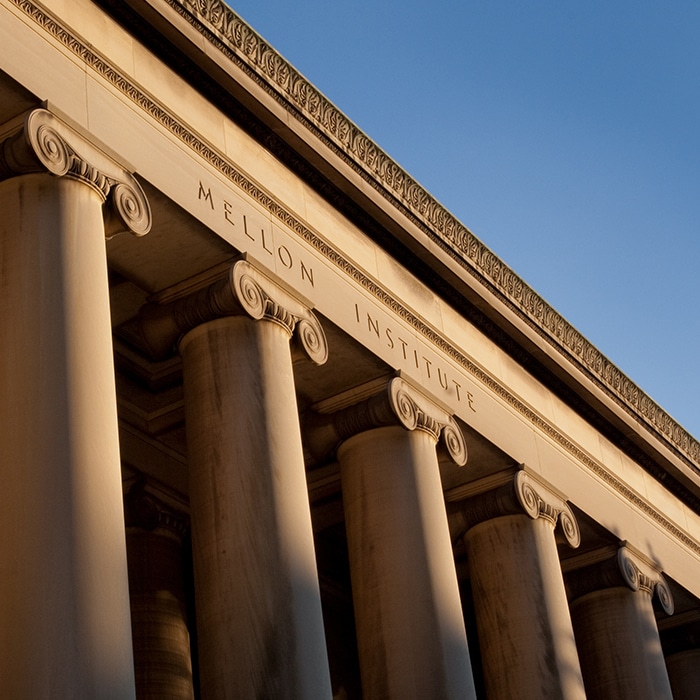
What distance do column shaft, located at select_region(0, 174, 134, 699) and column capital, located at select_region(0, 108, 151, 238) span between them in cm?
37

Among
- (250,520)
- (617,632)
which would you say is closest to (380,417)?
(250,520)

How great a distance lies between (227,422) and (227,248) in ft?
18.1

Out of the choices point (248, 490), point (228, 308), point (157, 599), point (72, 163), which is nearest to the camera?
point (72, 163)

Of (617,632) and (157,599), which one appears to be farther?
(617,632)

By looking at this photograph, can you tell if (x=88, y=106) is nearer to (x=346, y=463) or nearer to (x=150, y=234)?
(x=150, y=234)

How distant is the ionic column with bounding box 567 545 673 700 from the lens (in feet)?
206

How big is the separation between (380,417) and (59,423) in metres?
17.8

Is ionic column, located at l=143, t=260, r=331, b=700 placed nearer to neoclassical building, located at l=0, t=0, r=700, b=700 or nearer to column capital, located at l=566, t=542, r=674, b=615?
neoclassical building, located at l=0, t=0, r=700, b=700

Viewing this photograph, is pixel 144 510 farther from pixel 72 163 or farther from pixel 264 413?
pixel 72 163

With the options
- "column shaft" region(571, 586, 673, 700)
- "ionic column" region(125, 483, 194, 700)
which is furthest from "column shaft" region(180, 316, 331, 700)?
"column shaft" region(571, 586, 673, 700)

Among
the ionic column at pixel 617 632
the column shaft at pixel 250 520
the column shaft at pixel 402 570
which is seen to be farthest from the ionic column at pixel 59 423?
the ionic column at pixel 617 632

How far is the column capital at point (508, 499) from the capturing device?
56.5m

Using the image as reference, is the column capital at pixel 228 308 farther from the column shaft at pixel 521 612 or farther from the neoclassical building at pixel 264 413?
the column shaft at pixel 521 612

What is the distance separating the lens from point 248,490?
135ft
